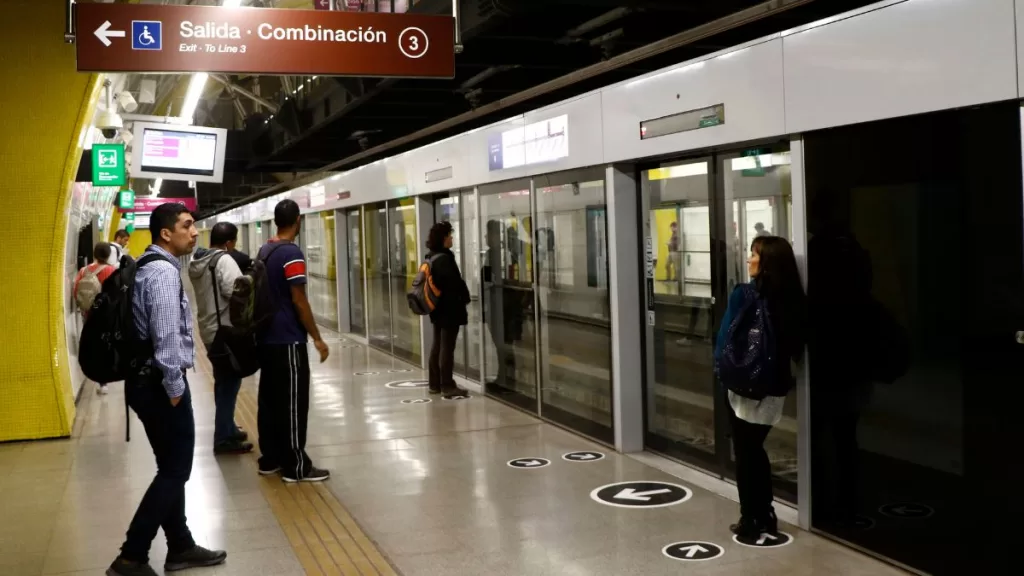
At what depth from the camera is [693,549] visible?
4.38 meters

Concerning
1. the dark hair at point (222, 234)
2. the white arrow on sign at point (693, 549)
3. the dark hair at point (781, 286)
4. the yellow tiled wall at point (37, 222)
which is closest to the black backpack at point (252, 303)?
the dark hair at point (222, 234)

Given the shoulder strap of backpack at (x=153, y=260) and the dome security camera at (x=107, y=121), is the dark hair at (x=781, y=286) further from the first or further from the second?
the dome security camera at (x=107, y=121)

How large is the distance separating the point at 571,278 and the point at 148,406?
12.1 feet

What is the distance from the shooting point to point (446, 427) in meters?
7.38

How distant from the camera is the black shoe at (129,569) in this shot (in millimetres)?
4039

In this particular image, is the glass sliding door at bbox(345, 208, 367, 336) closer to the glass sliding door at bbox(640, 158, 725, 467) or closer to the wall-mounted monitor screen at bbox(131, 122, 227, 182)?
the wall-mounted monitor screen at bbox(131, 122, 227, 182)

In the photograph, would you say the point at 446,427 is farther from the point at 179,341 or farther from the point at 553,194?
the point at 179,341

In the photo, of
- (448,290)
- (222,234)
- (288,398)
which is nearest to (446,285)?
(448,290)

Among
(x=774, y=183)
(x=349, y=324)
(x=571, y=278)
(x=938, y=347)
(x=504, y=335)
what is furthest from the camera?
(x=349, y=324)

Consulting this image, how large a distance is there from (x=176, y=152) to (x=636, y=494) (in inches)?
340

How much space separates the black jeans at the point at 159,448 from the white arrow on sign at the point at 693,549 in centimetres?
220


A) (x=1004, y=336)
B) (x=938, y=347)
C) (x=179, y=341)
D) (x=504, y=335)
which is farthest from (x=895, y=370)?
(x=504, y=335)

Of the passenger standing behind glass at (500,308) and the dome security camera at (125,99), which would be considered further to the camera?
the dome security camera at (125,99)

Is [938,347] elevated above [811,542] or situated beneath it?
elevated above
